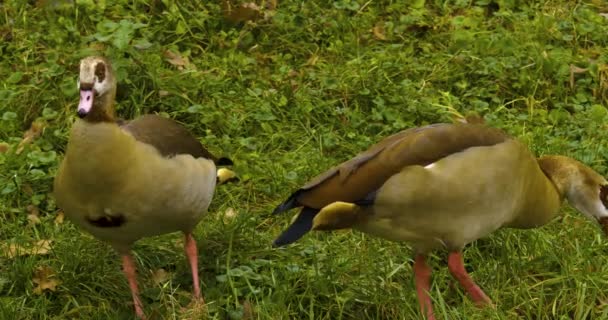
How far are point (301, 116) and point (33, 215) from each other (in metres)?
1.47

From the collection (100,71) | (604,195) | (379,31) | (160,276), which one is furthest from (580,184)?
(379,31)

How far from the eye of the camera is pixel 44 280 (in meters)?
4.54

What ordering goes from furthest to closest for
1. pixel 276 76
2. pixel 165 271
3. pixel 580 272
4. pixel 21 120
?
pixel 276 76
pixel 21 120
pixel 165 271
pixel 580 272

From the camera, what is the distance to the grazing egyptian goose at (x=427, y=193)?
160 inches

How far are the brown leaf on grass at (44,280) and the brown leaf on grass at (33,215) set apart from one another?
563 millimetres

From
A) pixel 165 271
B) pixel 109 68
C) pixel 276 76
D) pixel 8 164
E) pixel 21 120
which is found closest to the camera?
pixel 109 68

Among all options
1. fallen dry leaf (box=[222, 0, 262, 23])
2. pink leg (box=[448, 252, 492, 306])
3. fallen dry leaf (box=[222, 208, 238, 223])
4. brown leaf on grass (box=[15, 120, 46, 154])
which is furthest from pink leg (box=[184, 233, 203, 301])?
fallen dry leaf (box=[222, 0, 262, 23])

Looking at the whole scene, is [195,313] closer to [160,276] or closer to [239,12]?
[160,276]

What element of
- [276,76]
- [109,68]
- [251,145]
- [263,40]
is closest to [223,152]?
[251,145]

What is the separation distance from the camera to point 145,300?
4.53 metres

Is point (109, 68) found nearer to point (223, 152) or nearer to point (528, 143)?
point (223, 152)

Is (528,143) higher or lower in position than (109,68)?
lower

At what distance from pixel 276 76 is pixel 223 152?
0.78 metres

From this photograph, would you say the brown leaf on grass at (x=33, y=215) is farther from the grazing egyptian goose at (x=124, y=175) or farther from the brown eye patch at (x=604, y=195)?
the brown eye patch at (x=604, y=195)
